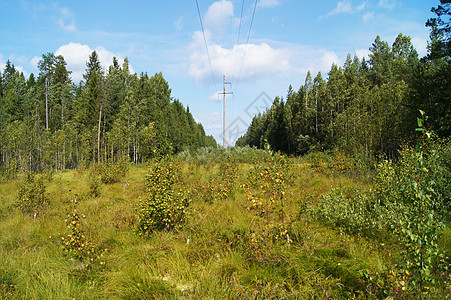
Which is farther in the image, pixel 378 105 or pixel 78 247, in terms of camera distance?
pixel 378 105

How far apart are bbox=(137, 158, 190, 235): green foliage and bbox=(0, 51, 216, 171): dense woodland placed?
1353 cm

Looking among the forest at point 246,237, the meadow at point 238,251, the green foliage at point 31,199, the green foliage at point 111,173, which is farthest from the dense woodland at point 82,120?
the meadow at point 238,251

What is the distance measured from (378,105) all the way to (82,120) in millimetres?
34135

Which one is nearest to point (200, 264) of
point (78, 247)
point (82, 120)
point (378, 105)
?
point (78, 247)

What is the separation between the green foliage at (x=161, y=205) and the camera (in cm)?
457

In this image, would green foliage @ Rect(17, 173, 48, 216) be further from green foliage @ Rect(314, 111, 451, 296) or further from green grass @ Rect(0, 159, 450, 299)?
green foliage @ Rect(314, 111, 451, 296)

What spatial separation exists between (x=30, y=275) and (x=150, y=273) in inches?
65.1

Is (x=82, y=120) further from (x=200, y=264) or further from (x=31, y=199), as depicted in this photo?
(x=200, y=264)

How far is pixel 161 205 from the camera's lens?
453 cm

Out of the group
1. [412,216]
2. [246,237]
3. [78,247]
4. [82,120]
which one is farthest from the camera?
[82,120]

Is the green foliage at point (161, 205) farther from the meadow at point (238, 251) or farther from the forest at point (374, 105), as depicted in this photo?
the forest at point (374, 105)

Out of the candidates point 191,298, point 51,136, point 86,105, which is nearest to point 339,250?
point 191,298

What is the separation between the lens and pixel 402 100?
18797mm

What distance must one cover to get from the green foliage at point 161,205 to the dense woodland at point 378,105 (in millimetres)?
2294
